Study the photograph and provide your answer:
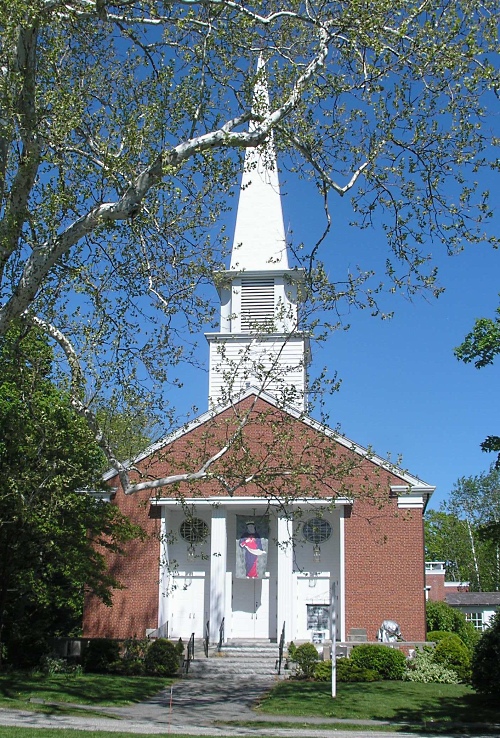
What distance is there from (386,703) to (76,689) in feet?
23.0

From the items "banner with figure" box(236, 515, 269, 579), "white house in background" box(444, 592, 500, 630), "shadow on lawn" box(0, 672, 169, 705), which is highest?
"banner with figure" box(236, 515, 269, 579)

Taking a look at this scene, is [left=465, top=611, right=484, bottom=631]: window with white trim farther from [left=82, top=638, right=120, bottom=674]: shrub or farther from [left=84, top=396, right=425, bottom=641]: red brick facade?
[left=82, top=638, right=120, bottom=674]: shrub

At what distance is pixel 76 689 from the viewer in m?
18.6

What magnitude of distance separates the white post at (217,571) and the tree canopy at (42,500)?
12.5ft

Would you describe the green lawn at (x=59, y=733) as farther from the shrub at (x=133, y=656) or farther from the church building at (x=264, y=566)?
the church building at (x=264, y=566)

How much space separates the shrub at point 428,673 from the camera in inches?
883

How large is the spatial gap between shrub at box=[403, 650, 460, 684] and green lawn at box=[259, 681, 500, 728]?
3.45 ft

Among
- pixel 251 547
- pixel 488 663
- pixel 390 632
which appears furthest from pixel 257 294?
pixel 488 663

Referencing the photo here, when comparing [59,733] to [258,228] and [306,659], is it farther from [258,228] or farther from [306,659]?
[258,228]

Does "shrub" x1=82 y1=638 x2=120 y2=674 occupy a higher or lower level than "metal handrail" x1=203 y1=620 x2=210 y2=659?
lower

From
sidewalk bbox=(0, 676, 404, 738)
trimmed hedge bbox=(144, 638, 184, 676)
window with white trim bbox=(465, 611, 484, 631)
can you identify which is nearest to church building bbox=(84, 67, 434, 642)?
trimmed hedge bbox=(144, 638, 184, 676)

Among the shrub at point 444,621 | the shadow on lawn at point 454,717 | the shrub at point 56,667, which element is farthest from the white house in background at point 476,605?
the shadow on lawn at point 454,717

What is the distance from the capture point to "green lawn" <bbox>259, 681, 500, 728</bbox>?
15.3 meters

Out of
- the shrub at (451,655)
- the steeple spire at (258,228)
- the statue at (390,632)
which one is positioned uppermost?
the steeple spire at (258,228)
